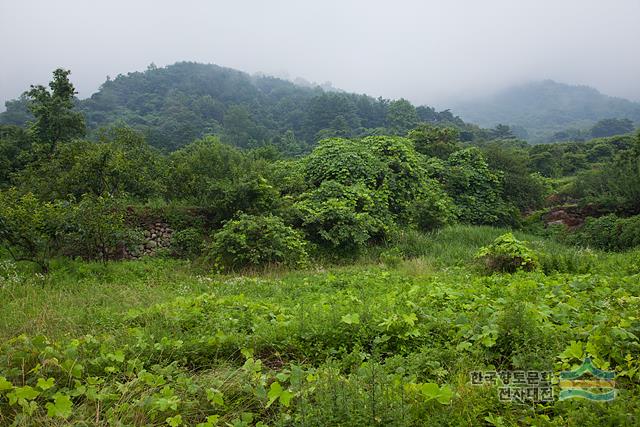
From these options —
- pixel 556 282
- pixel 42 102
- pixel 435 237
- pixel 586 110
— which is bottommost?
pixel 435 237

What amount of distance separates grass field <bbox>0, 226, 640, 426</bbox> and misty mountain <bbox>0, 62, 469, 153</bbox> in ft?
141

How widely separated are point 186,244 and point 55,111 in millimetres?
14043

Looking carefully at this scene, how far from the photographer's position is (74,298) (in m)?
6.18

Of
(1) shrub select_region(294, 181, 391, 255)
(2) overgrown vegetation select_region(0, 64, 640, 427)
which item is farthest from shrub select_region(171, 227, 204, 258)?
(1) shrub select_region(294, 181, 391, 255)

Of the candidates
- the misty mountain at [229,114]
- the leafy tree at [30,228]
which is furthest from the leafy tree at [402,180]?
the misty mountain at [229,114]

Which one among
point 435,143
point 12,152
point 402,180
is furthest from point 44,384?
point 12,152

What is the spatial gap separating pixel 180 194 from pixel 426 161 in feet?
37.0

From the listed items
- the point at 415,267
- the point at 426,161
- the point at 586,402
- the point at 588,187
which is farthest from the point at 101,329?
the point at 588,187

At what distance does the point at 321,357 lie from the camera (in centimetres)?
364

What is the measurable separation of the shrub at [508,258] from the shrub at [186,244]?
808 cm

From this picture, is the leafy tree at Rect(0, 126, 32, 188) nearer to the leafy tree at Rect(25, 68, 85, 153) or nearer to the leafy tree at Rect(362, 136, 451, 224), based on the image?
the leafy tree at Rect(25, 68, 85, 153)

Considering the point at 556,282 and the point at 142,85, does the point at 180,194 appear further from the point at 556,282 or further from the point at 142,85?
the point at 142,85

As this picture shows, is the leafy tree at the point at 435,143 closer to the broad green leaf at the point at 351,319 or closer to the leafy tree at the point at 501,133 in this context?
the broad green leaf at the point at 351,319

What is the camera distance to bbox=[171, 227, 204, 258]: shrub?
1202 cm
